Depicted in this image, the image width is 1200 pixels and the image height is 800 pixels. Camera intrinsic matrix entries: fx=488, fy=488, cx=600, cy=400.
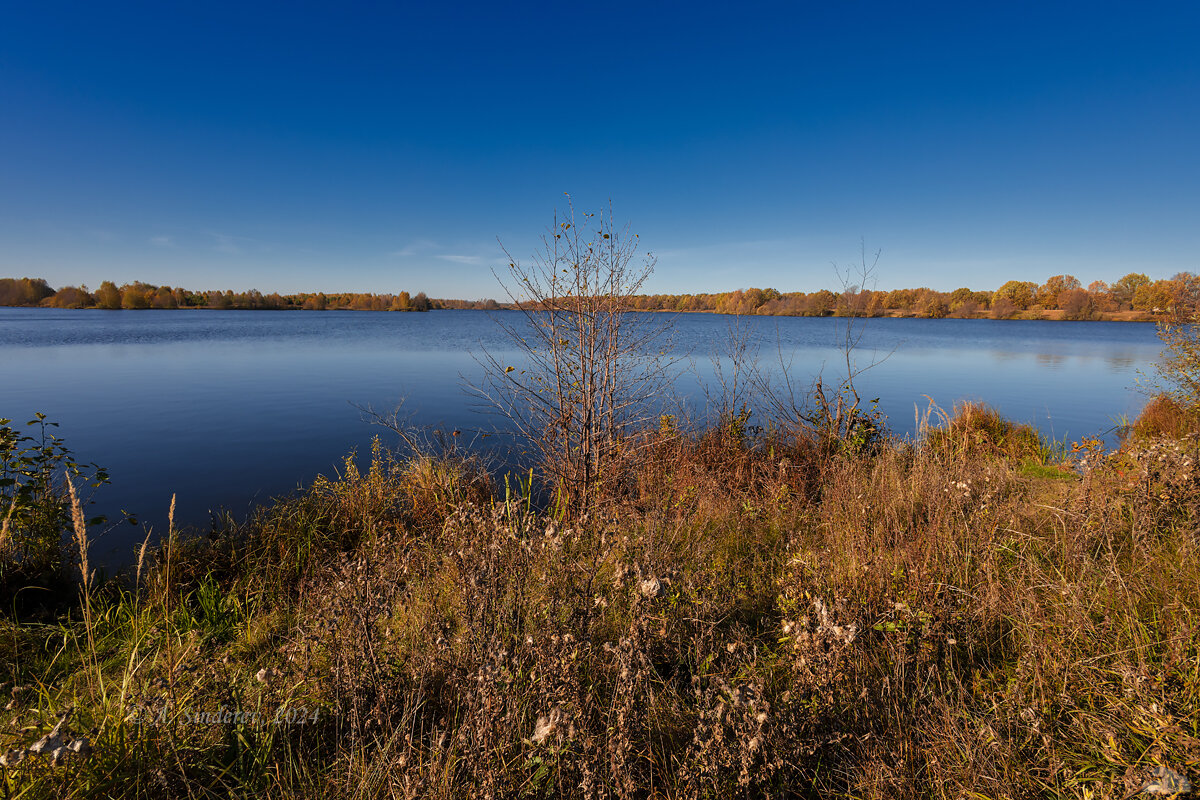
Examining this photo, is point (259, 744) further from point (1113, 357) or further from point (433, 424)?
point (1113, 357)

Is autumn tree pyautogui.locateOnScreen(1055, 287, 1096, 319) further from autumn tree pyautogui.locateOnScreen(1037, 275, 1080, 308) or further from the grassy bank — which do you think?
the grassy bank

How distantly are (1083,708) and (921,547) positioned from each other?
5.20 feet

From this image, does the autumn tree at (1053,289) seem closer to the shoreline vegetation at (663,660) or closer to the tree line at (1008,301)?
the tree line at (1008,301)

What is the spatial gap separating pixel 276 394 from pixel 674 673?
58.7 feet

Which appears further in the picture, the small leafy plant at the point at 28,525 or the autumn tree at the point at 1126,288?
the autumn tree at the point at 1126,288

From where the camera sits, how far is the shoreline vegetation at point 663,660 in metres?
2.01

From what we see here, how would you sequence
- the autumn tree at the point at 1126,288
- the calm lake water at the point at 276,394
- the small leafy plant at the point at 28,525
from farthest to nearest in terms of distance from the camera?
the autumn tree at the point at 1126,288, the calm lake water at the point at 276,394, the small leafy plant at the point at 28,525

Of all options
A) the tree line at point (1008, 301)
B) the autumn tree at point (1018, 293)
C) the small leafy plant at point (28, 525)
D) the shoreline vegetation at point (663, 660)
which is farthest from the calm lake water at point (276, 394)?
the autumn tree at point (1018, 293)

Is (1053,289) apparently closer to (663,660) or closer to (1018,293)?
(1018,293)

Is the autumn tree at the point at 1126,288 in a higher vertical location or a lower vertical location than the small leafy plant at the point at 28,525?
higher

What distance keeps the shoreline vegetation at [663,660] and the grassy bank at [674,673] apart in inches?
0.8

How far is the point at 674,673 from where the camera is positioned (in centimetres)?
283

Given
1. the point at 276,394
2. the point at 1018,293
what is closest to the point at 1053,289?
the point at 1018,293

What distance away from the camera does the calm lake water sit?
9555 millimetres
